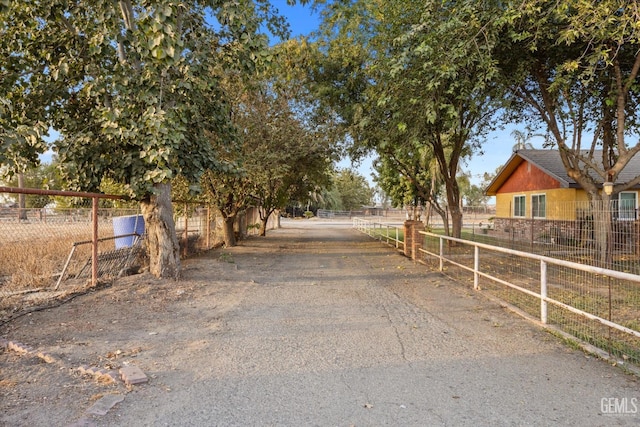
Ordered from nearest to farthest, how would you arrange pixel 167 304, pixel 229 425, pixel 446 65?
1. pixel 229 425
2. pixel 167 304
3. pixel 446 65

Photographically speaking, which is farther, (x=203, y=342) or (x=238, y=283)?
(x=238, y=283)

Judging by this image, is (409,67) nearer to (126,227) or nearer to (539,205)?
(126,227)

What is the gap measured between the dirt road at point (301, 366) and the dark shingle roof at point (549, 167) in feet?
47.9

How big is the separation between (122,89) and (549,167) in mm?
19337

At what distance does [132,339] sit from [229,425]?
2.52 metres

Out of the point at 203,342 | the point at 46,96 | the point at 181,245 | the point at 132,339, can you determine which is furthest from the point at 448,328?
the point at 181,245

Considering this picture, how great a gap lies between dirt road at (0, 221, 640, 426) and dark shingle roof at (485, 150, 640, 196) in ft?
47.9

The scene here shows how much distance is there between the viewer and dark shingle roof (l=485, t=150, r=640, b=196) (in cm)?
1876

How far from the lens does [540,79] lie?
11930 millimetres

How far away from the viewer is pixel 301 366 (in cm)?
417

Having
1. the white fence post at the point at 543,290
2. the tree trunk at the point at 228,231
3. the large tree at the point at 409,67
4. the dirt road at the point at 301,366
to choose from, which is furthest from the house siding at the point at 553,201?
the tree trunk at the point at 228,231

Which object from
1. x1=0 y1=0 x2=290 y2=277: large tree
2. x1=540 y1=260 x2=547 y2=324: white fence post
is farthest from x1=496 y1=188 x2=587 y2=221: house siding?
x1=0 y1=0 x2=290 y2=277: large tree

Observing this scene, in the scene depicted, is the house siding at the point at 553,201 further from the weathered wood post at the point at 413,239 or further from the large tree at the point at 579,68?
the weathered wood post at the point at 413,239

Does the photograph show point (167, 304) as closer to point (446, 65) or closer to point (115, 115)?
point (115, 115)
